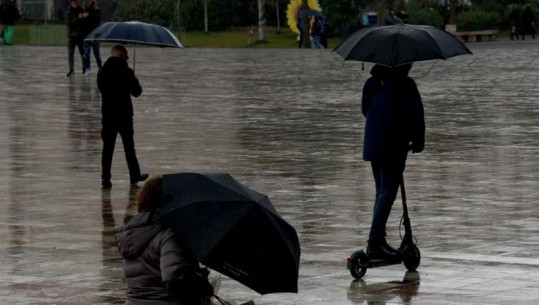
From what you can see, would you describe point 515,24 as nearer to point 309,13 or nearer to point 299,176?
point 309,13

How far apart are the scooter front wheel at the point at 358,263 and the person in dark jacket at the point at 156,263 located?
3.71 meters

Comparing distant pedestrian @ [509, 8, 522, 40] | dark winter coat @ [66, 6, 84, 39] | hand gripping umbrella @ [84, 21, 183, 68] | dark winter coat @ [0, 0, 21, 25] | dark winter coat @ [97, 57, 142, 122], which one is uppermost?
hand gripping umbrella @ [84, 21, 183, 68]

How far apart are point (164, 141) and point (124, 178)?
154 inches

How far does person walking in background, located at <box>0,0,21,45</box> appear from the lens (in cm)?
5450

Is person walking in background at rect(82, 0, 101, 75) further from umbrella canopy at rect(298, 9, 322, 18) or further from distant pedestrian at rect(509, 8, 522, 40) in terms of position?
distant pedestrian at rect(509, 8, 522, 40)

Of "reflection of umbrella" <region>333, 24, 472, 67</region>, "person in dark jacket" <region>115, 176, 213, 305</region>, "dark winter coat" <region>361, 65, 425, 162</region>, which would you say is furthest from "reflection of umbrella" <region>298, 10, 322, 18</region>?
"person in dark jacket" <region>115, 176, 213, 305</region>

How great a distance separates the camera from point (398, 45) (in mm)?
11023

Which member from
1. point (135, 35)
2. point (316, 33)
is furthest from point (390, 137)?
point (316, 33)

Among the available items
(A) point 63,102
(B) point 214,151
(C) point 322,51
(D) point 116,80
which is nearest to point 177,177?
(D) point 116,80

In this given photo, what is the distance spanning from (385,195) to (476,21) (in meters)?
52.3

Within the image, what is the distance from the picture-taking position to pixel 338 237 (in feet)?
41.4

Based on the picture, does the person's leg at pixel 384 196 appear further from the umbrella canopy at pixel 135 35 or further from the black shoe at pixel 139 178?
the umbrella canopy at pixel 135 35

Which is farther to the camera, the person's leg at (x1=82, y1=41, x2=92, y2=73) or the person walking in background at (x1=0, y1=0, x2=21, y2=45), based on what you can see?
the person walking in background at (x1=0, y1=0, x2=21, y2=45)

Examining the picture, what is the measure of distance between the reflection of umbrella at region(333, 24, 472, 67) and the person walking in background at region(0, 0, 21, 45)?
44141 millimetres
